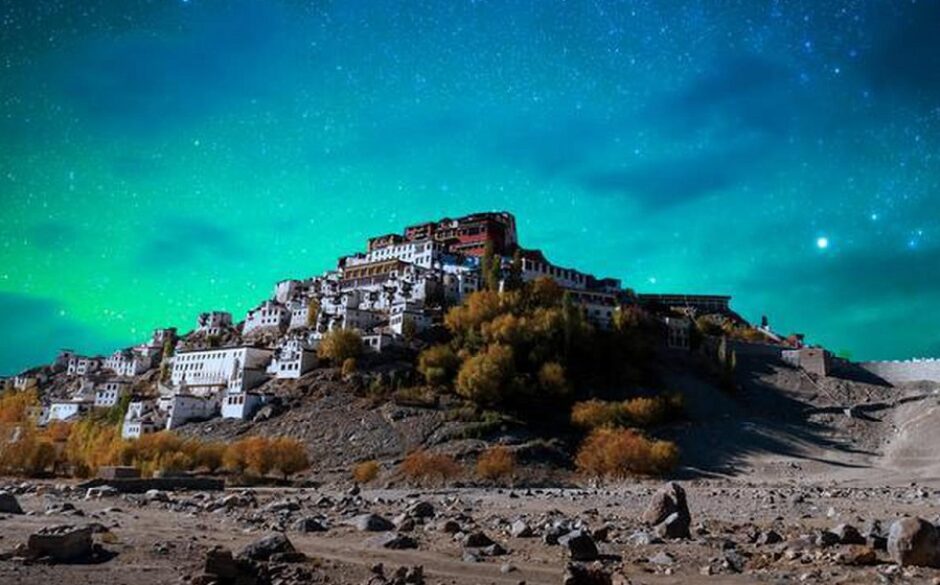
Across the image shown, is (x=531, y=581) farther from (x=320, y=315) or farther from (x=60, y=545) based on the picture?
(x=320, y=315)

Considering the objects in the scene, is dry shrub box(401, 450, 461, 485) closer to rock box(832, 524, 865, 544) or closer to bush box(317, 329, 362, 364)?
bush box(317, 329, 362, 364)

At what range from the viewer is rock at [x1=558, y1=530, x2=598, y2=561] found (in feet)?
44.7

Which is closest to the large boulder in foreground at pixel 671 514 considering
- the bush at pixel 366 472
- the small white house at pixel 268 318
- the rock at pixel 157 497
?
the rock at pixel 157 497

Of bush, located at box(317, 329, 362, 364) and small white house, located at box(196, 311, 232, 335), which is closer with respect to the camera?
bush, located at box(317, 329, 362, 364)

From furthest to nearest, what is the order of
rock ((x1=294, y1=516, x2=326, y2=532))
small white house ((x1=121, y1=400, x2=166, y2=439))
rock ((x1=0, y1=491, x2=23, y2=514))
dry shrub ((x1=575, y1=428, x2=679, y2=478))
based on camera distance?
small white house ((x1=121, y1=400, x2=166, y2=439)) → dry shrub ((x1=575, y1=428, x2=679, y2=478)) → rock ((x1=0, y1=491, x2=23, y2=514)) → rock ((x1=294, y1=516, x2=326, y2=532))

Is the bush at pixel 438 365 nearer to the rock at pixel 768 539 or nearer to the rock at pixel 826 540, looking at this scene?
the rock at pixel 768 539

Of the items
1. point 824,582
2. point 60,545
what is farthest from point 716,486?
point 60,545

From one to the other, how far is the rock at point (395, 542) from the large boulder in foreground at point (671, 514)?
5813 mm

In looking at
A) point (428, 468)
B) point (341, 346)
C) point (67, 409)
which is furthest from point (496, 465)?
point (67, 409)

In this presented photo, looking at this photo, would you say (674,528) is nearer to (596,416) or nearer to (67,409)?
(596,416)

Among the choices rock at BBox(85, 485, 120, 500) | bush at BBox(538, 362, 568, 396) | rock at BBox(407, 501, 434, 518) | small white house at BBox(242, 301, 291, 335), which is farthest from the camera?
small white house at BBox(242, 301, 291, 335)

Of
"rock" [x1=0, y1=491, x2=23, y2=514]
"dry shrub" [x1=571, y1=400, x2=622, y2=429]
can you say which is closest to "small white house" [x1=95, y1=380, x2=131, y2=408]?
"dry shrub" [x1=571, y1=400, x2=622, y2=429]

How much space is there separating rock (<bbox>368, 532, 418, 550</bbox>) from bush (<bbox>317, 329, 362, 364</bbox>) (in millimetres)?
58886

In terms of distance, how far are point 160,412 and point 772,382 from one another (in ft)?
217
